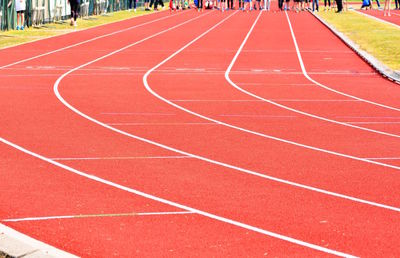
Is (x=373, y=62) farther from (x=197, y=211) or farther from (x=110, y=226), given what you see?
(x=110, y=226)

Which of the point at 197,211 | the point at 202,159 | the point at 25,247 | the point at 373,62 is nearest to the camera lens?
the point at 25,247

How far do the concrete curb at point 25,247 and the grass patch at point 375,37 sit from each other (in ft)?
57.7

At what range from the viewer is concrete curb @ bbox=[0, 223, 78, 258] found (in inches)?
263

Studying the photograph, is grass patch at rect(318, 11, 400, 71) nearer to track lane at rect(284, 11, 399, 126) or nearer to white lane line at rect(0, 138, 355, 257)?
track lane at rect(284, 11, 399, 126)

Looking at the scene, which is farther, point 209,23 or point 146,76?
point 209,23

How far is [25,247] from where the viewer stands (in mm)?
6875

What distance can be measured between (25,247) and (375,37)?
1196 inches

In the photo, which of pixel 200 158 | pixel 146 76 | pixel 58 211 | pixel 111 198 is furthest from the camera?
pixel 146 76

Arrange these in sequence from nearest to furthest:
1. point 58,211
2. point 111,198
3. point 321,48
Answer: point 58,211, point 111,198, point 321,48

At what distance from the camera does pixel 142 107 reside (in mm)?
16266

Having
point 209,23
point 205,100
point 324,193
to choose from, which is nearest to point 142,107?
point 205,100

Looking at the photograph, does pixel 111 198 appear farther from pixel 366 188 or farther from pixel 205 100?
pixel 205 100

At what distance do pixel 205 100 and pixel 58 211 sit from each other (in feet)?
29.6

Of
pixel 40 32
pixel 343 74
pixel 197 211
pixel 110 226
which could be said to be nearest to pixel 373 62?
pixel 343 74
